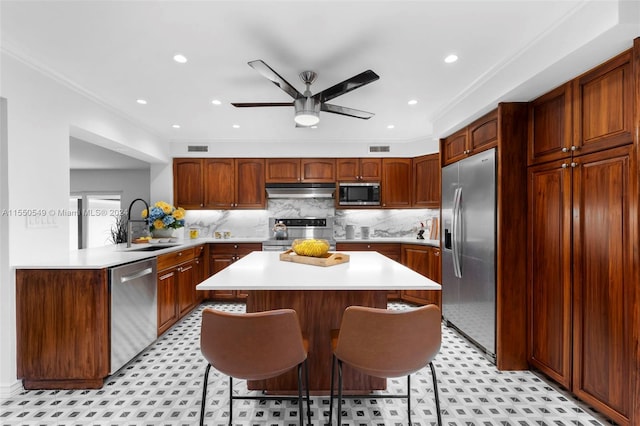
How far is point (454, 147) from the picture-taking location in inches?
133

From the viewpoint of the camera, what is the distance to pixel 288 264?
2158mm

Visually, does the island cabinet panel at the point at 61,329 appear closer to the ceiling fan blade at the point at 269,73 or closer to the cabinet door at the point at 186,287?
the cabinet door at the point at 186,287

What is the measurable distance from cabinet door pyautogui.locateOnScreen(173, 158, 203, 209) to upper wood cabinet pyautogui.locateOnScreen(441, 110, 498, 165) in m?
3.56

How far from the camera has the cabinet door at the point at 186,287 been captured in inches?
140

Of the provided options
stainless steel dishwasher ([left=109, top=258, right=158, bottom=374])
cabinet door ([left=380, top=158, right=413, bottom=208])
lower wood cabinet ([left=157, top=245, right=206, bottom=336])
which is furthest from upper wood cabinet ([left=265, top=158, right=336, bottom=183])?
stainless steel dishwasher ([left=109, top=258, right=158, bottom=374])

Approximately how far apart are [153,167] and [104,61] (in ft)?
8.64

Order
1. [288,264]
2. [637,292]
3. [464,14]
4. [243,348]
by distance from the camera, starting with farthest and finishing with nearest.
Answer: [288,264], [464,14], [637,292], [243,348]

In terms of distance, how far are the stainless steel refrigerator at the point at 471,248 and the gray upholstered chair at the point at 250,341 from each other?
6.62ft

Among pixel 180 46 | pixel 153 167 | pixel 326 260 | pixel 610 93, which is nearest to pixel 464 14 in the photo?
pixel 610 93

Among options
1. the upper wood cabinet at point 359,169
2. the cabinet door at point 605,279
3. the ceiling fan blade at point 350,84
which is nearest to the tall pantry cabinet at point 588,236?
the cabinet door at point 605,279

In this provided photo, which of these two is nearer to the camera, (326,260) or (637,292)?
(637,292)

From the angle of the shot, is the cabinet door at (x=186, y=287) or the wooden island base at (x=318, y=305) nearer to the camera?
the wooden island base at (x=318, y=305)

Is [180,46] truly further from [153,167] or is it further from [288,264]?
[153,167]

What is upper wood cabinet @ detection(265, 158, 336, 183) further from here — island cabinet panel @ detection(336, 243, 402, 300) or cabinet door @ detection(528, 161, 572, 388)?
cabinet door @ detection(528, 161, 572, 388)
